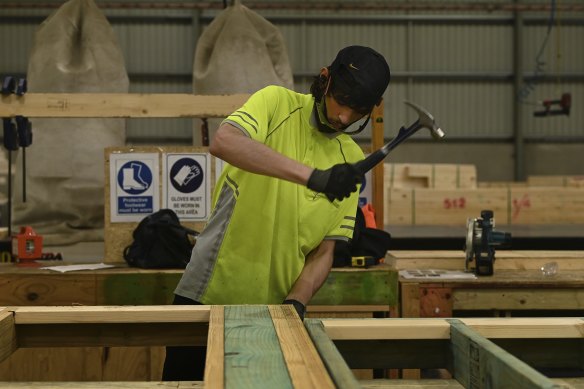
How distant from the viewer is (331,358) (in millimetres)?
1232

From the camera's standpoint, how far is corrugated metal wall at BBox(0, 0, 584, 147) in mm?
11695

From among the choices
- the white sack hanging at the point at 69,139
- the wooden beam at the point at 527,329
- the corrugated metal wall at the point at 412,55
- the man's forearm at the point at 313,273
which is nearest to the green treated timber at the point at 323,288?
the man's forearm at the point at 313,273

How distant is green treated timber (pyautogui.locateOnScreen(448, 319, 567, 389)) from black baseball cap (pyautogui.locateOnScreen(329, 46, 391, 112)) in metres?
0.68

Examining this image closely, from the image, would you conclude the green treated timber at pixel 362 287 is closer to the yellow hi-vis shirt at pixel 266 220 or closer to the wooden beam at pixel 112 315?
the yellow hi-vis shirt at pixel 266 220

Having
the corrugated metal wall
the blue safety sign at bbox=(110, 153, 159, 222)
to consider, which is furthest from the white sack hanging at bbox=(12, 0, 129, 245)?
the corrugated metal wall

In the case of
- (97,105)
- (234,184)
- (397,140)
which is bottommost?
(234,184)

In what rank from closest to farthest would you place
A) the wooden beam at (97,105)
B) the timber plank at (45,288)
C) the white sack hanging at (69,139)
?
the timber plank at (45,288), the wooden beam at (97,105), the white sack hanging at (69,139)

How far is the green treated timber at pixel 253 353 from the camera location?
1.10 m

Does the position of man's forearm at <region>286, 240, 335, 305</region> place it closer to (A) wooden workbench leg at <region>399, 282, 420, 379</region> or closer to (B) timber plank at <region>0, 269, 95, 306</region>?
(A) wooden workbench leg at <region>399, 282, 420, 379</region>

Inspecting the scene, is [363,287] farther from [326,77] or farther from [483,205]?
[483,205]

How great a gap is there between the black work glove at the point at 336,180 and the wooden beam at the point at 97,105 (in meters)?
1.86

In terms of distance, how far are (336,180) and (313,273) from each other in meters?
0.50

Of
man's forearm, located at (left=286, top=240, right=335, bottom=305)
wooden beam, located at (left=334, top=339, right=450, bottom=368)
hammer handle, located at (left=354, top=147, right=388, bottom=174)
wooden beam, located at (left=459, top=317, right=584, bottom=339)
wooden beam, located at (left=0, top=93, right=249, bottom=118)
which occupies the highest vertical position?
wooden beam, located at (left=0, top=93, right=249, bottom=118)

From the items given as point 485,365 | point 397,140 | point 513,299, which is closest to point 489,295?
point 513,299
